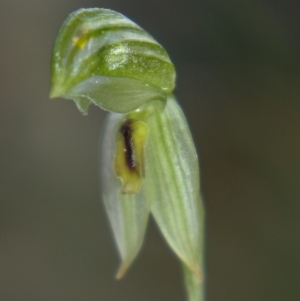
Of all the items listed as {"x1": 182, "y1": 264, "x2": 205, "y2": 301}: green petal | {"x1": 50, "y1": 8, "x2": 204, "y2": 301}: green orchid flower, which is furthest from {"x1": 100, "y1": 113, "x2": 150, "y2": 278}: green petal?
{"x1": 182, "y1": 264, "x2": 205, "y2": 301}: green petal

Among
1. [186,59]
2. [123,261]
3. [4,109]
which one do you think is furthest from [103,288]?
[123,261]

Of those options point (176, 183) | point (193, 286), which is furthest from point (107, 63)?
point (193, 286)

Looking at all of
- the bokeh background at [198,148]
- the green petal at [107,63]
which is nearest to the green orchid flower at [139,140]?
the green petal at [107,63]

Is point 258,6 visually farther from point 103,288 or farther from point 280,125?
point 103,288

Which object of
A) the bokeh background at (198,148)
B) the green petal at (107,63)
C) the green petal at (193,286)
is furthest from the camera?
the bokeh background at (198,148)

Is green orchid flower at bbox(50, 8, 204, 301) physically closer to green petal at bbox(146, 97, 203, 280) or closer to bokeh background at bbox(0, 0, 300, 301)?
green petal at bbox(146, 97, 203, 280)

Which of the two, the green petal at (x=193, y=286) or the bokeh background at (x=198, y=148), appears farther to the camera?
the bokeh background at (x=198, y=148)

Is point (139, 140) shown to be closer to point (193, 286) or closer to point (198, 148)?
point (193, 286)

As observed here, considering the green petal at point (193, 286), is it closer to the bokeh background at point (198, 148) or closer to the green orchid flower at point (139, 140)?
the green orchid flower at point (139, 140)
